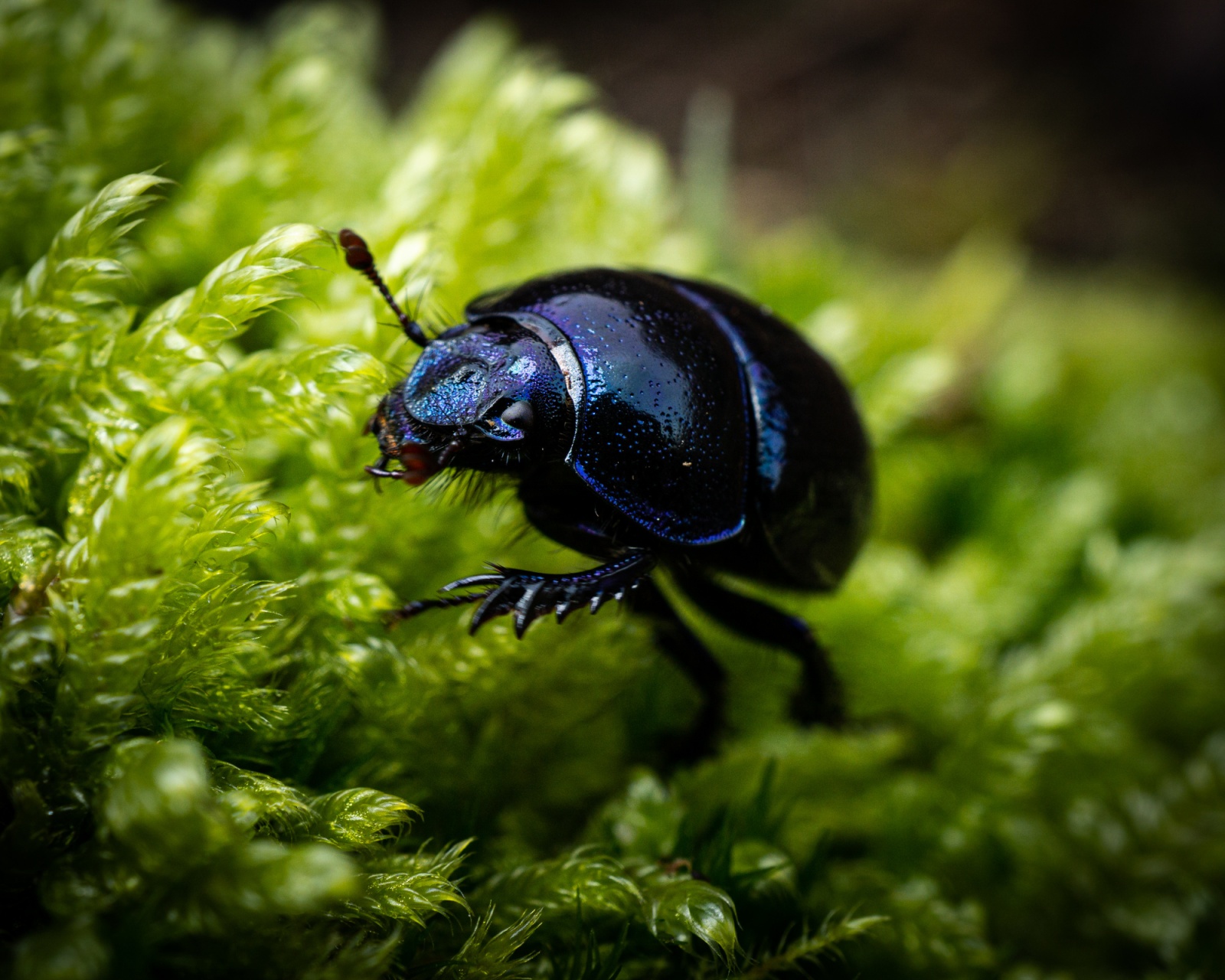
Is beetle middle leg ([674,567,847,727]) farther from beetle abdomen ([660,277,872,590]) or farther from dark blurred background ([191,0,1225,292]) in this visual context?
dark blurred background ([191,0,1225,292])

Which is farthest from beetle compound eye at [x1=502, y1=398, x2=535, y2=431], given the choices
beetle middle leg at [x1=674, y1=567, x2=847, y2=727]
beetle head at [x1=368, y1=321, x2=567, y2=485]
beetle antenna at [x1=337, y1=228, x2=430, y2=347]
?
beetle middle leg at [x1=674, y1=567, x2=847, y2=727]

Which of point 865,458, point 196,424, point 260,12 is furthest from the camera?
point 260,12

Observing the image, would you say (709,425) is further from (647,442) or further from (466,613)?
(466,613)

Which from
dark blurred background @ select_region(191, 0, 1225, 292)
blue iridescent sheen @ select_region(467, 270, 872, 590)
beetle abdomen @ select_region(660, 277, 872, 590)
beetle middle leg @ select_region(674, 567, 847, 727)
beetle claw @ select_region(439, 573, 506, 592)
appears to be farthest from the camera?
dark blurred background @ select_region(191, 0, 1225, 292)

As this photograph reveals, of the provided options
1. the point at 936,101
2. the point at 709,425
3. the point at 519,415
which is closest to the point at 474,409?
the point at 519,415

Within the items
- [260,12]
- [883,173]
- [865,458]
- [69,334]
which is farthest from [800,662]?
[260,12]

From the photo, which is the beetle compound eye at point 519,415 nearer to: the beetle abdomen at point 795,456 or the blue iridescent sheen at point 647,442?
the blue iridescent sheen at point 647,442

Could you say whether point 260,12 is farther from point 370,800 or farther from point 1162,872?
point 1162,872
